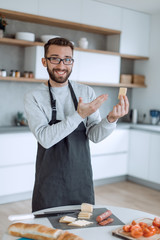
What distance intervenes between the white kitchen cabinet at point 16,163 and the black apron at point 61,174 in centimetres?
202

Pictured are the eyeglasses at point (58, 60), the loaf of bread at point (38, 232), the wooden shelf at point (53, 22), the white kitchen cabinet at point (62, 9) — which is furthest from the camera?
the white kitchen cabinet at point (62, 9)

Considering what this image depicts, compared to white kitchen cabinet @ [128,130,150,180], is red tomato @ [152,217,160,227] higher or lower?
higher

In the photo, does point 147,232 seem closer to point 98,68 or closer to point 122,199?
point 122,199

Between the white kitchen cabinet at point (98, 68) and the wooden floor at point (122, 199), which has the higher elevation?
the white kitchen cabinet at point (98, 68)

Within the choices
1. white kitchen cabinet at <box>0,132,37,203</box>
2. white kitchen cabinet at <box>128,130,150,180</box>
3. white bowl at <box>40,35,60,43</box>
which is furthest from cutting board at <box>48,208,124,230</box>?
white kitchen cabinet at <box>128,130,150,180</box>

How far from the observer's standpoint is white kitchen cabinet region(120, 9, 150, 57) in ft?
16.8

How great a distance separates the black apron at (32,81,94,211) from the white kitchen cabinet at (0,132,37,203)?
6.64 feet

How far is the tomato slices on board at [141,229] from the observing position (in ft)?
4.49

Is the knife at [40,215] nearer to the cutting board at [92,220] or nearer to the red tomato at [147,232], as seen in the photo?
the cutting board at [92,220]

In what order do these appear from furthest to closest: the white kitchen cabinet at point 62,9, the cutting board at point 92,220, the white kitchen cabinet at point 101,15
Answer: the white kitchen cabinet at point 101,15
the white kitchen cabinet at point 62,9
the cutting board at point 92,220

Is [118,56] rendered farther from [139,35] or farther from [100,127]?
[100,127]

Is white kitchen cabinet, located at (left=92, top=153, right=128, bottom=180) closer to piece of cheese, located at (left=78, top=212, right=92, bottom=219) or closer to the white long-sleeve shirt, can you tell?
the white long-sleeve shirt

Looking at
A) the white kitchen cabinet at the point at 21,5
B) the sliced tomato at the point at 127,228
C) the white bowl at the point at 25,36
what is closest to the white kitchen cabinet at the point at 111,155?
the white bowl at the point at 25,36

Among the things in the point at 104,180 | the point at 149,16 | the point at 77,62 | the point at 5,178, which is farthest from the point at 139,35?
the point at 5,178
